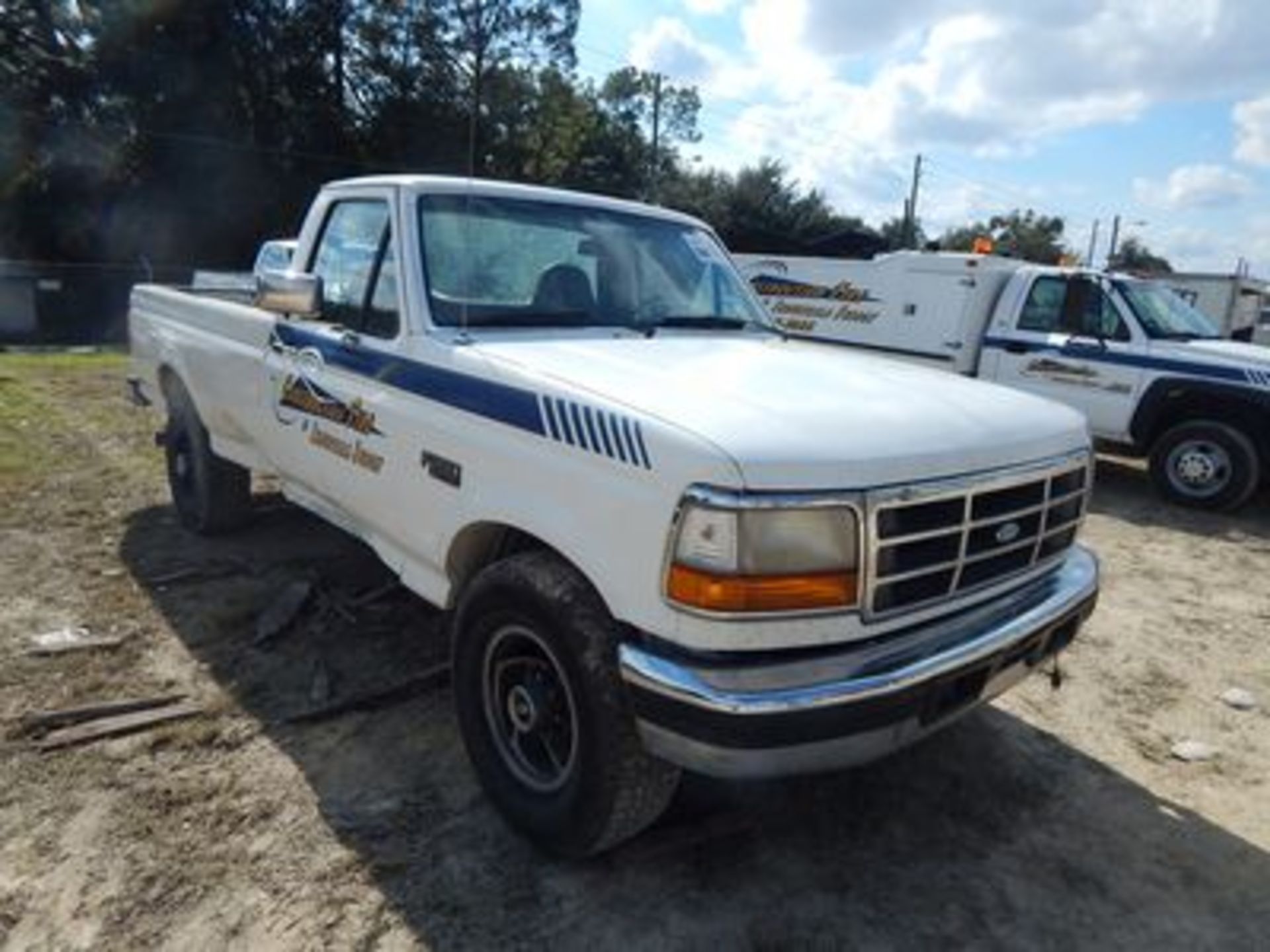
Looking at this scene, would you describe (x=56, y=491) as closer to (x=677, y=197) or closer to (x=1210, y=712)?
(x=1210, y=712)

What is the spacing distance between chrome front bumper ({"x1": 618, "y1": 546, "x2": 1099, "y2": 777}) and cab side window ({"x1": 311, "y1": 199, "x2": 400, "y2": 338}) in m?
1.87

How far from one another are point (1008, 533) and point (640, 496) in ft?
4.15

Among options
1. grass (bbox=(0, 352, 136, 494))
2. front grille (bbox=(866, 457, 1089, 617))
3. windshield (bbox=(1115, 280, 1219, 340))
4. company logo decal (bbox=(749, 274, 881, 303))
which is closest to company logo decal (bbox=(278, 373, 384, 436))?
front grille (bbox=(866, 457, 1089, 617))

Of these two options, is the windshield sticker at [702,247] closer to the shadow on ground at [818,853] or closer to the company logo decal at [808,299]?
the shadow on ground at [818,853]

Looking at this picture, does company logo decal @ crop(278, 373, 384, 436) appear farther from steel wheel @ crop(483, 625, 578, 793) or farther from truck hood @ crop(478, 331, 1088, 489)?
steel wheel @ crop(483, 625, 578, 793)

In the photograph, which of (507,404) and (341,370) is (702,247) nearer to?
(341,370)

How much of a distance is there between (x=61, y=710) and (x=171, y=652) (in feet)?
2.12

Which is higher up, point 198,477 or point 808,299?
point 808,299

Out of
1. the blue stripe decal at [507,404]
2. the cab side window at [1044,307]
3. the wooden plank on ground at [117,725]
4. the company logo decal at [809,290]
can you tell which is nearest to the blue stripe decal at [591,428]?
the blue stripe decal at [507,404]

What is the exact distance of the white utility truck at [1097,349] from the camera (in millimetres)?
8891

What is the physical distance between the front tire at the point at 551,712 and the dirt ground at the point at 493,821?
0.67 feet

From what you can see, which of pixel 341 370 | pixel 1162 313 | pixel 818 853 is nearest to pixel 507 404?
pixel 341 370

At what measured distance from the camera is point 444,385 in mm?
3531

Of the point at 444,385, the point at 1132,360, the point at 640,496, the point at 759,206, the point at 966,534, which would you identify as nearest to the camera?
the point at 640,496
